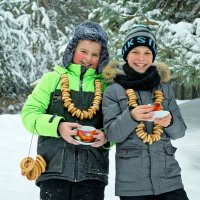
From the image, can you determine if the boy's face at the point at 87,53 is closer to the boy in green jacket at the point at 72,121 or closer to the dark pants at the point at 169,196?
the boy in green jacket at the point at 72,121

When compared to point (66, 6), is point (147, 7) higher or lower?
higher

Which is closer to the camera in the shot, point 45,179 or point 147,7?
point 45,179

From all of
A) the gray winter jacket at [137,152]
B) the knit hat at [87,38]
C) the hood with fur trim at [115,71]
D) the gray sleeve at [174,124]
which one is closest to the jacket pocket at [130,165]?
the gray winter jacket at [137,152]

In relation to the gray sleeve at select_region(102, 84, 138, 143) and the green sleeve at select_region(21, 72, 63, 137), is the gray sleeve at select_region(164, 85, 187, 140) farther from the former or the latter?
the green sleeve at select_region(21, 72, 63, 137)

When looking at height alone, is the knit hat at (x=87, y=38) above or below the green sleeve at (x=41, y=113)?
above

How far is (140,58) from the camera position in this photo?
307 centimetres

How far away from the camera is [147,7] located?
27.6 ft

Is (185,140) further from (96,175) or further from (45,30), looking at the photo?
(45,30)

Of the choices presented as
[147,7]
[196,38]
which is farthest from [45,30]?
[196,38]

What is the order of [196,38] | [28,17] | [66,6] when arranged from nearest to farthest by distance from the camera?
[196,38] → [28,17] → [66,6]

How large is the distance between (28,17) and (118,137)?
16399 mm

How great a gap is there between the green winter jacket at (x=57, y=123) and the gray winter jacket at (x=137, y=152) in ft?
0.51

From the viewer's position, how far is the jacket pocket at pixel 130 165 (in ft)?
9.46

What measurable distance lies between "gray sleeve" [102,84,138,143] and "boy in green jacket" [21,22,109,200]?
0.08 m
